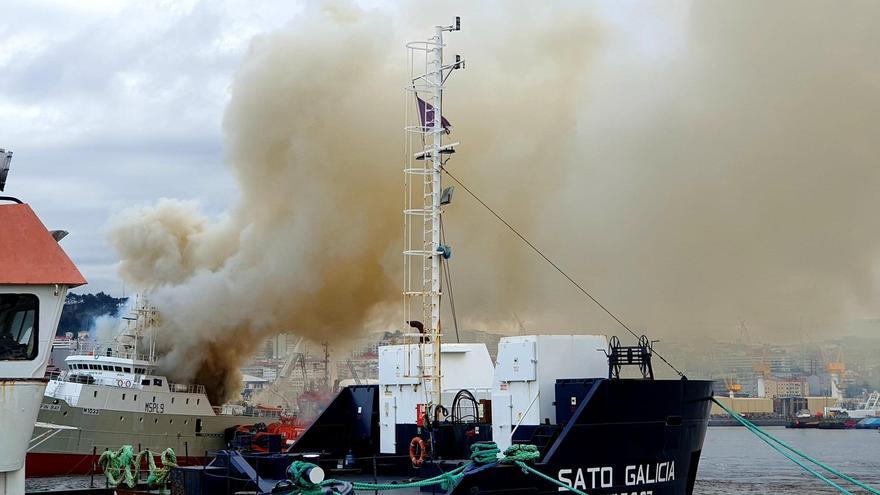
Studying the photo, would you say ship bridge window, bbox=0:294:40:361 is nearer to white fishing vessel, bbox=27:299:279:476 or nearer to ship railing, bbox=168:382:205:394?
white fishing vessel, bbox=27:299:279:476

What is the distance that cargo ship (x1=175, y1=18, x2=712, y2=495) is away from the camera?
1872 centimetres

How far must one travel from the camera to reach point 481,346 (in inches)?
1024

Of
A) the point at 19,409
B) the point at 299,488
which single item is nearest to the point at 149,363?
the point at 299,488

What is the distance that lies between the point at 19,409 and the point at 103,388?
4805cm

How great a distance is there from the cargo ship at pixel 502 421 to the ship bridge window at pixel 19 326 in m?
6.60

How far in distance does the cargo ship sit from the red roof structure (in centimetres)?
679

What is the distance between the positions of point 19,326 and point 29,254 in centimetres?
71

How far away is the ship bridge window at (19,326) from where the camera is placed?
31.6 feet

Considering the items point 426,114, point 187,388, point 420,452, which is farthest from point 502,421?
point 187,388

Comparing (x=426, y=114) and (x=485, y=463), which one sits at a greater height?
(x=426, y=114)

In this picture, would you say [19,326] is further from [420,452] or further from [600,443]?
[600,443]

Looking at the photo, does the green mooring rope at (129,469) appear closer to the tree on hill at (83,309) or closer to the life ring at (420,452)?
the life ring at (420,452)

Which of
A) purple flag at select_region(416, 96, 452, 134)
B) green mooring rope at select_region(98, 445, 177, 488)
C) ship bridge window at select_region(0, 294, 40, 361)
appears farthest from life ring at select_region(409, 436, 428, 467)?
ship bridge window at select_region(0, 294, 40, 361)

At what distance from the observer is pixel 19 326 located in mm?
9766
